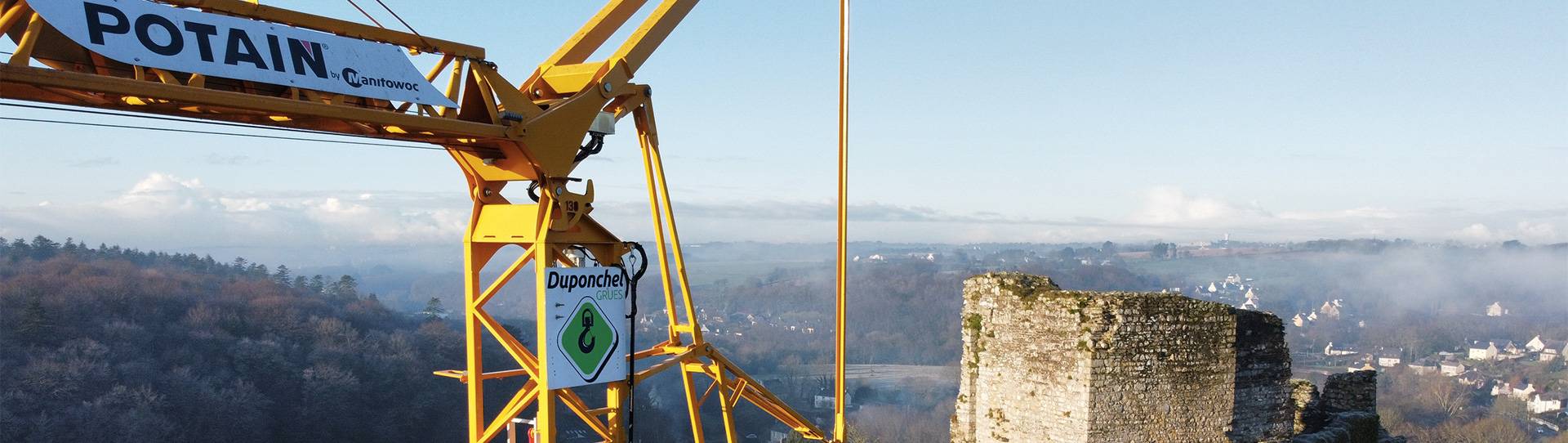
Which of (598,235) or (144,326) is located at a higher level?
(598,235)

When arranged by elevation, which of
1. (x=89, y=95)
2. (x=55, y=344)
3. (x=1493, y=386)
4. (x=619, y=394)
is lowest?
(x=1493, y=386)

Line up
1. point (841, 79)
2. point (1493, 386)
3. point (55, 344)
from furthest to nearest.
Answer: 1. point (1493, 386)
2. point (55, 344)
3. point (841, 79)

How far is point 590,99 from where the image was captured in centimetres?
1023

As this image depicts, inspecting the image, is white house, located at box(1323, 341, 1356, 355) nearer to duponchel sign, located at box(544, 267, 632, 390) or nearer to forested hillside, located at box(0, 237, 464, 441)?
forested hillside, located at box(0, 237, 464, 441)

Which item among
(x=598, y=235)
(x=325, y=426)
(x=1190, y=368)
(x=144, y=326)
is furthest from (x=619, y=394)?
(x=144, y=326)

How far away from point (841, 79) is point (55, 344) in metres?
36.2

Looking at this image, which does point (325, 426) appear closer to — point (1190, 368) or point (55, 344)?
point (55, 344)

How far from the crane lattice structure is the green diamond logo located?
0.27 meters

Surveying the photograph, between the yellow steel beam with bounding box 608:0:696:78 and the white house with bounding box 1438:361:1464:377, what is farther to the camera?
the white house with bounding box 1438:361:1464:377

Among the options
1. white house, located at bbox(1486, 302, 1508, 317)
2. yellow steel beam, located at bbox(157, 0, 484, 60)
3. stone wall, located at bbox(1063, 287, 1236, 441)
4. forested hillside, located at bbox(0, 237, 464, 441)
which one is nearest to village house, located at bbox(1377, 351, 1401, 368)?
white house, located at bbox(1486, 302, 1508, 317)

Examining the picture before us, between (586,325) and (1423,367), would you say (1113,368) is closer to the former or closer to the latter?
(586,325)

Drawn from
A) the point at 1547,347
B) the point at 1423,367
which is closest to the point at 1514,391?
the point at 1423,367

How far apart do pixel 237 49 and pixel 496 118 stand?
7.23 feet

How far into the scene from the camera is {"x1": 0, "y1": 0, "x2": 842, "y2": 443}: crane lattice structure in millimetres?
7309
